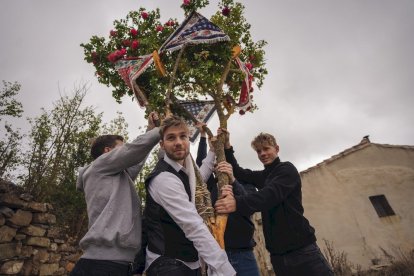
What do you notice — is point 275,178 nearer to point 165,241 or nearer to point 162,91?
point 165,241

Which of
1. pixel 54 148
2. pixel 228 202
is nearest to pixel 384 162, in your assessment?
pixel 228 202

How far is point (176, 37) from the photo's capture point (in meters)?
4.34

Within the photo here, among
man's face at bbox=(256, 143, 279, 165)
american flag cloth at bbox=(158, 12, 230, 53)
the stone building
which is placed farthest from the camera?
the stone building

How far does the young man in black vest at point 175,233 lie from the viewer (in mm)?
1737

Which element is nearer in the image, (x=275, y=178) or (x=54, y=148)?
(x=275, y=178)

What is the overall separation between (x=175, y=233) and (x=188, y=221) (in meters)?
0.25

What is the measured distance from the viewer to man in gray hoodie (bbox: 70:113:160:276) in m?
2.09

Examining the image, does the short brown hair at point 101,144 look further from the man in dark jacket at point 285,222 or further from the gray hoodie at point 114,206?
the man in dark jacket at point 285,222

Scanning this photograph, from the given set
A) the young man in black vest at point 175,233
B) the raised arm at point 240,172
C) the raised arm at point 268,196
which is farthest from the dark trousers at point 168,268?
the raised arm at point 240,172

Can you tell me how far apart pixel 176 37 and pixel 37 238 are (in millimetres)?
5208

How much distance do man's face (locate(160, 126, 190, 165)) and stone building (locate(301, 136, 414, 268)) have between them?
530 inches

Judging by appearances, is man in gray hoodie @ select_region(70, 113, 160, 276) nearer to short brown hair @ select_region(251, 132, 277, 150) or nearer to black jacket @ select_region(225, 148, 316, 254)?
black jacket @ select_region(225, 148, 316, 254)

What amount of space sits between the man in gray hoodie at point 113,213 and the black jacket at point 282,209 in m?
1.10

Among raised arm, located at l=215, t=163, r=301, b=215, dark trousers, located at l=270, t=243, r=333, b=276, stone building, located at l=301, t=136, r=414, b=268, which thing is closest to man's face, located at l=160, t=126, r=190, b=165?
raised arm, located at l=215, t=163, r=301, b=215
